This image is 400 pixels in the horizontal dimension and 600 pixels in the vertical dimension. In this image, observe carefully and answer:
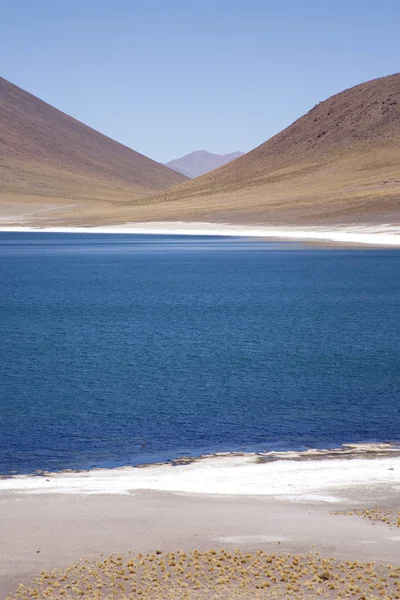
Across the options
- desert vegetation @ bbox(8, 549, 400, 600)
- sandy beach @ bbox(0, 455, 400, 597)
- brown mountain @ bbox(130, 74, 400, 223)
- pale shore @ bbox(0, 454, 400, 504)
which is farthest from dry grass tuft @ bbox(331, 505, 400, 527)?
brown mountain @ bbox(130, 74, 400, 223)

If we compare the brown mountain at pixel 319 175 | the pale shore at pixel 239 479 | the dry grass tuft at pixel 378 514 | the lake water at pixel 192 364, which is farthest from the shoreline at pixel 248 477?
the brown mountain at pixel 319 175

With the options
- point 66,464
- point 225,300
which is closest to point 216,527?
point 66,464

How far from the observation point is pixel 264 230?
255 ft

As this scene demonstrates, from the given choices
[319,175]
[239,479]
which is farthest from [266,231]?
[239,479]

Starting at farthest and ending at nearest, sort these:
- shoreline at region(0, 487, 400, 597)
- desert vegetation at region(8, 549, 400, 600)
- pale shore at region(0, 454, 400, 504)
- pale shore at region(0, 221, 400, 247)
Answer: pale shore at region(0, 221, 400, 247), pale shore at region(0, 454, 400, 504), shoreline at region(0, 487, 400, 597), desert vegetation at region(8, 549, 400, 600)

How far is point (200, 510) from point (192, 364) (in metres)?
10.6

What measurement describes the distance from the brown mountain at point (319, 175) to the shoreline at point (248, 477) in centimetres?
6087

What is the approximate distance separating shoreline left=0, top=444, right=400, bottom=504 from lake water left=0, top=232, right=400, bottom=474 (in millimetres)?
622

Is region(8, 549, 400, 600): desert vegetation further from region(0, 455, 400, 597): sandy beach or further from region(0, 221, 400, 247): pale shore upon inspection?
region(0, 221, 400, 247): pale shore

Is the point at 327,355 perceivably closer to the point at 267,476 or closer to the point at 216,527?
the point at 267,476

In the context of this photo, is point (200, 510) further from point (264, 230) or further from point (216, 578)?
point (264, 230)

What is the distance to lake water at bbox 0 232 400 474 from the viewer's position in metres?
13.9

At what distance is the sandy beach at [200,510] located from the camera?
842cm

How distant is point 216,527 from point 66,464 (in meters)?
3.94
